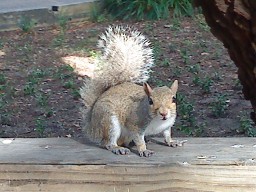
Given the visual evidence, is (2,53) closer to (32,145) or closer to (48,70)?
(48,70)

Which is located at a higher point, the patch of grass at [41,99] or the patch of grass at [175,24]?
the patch of grass at [175,24]

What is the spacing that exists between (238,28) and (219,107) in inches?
120

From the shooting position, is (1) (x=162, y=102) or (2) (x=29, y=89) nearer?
(1) (x=162, y=102)

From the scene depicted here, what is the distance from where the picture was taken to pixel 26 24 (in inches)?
289

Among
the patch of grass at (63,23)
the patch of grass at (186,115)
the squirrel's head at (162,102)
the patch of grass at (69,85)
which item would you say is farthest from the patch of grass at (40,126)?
the patch of grass at (63,23)

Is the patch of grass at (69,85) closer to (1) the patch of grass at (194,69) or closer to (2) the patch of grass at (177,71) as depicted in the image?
(2) the patch of grass at (177,71)

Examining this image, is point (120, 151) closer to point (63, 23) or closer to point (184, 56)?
point (184, 56)

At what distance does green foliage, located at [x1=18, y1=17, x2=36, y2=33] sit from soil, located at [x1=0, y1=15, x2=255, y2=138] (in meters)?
0.04

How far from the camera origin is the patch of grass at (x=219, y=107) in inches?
175

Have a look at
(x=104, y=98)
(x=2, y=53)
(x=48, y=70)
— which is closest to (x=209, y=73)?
(x=48, y=70)

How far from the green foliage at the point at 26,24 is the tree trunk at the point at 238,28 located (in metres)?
5.85

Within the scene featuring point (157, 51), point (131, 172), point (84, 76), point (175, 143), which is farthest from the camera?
point (157, 51)

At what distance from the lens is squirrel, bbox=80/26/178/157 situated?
7.55 feet

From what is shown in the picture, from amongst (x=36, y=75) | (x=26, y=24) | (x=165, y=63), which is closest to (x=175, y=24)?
(x=26, y=24)
